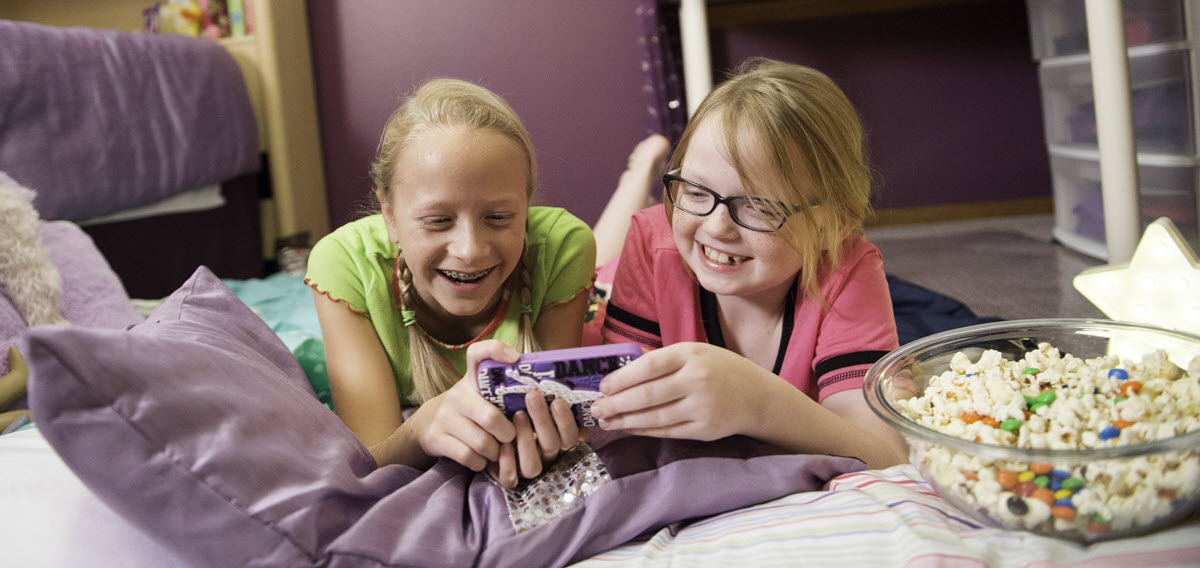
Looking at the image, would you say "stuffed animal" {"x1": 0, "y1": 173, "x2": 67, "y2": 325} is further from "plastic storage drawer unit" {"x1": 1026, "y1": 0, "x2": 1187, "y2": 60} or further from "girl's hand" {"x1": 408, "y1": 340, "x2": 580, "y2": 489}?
A: "plastic storage drawer unit" {"x1": 1026, "y1": 0, "x2": 1187, "y2": 60}

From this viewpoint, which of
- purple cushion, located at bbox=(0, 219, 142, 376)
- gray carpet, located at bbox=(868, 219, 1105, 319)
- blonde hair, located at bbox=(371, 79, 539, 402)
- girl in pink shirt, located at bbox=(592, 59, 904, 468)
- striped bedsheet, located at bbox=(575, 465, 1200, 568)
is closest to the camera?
striped bedsheet, located at bbox=(575, 465, 1200, 568)

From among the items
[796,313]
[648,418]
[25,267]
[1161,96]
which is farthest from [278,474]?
[1161,96]

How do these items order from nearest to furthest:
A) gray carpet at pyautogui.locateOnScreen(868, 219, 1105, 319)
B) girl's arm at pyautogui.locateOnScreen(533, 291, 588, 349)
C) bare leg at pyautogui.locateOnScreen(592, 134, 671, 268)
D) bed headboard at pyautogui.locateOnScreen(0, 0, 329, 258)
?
girl's arm at pyautogui.locateOnScreen(533, 291, 588, 349) < gray carpet at pyautogui.locateOnScreen(868, 219, 1105, 319) < bare leg at pyautogui.locateOnScreen(592, 134, 671, 268) < bed headboard at pyautogui.locateOnScreen(0, 0, 329, 258)

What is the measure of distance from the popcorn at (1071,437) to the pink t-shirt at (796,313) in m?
0.22

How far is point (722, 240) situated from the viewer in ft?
2.76

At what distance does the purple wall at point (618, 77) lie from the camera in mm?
2855

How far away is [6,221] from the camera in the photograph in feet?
3.71

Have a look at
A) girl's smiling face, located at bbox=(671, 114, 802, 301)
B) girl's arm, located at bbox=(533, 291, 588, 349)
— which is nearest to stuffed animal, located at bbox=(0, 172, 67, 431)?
girl's arm, located at bbox=(533, 291, 588, 349)

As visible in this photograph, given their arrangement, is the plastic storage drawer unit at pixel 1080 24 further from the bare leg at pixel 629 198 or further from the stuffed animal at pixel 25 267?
the stuffed animal at pixel 25 267

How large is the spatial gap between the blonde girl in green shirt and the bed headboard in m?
1.63

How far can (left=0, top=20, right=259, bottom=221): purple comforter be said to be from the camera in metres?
1.57

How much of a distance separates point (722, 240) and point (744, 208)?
0.04 metres

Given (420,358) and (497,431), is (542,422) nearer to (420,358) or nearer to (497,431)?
(497,431)

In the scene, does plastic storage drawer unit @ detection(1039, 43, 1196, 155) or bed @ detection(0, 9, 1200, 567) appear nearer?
bed @ detection(0, 9, 1200, 567)
